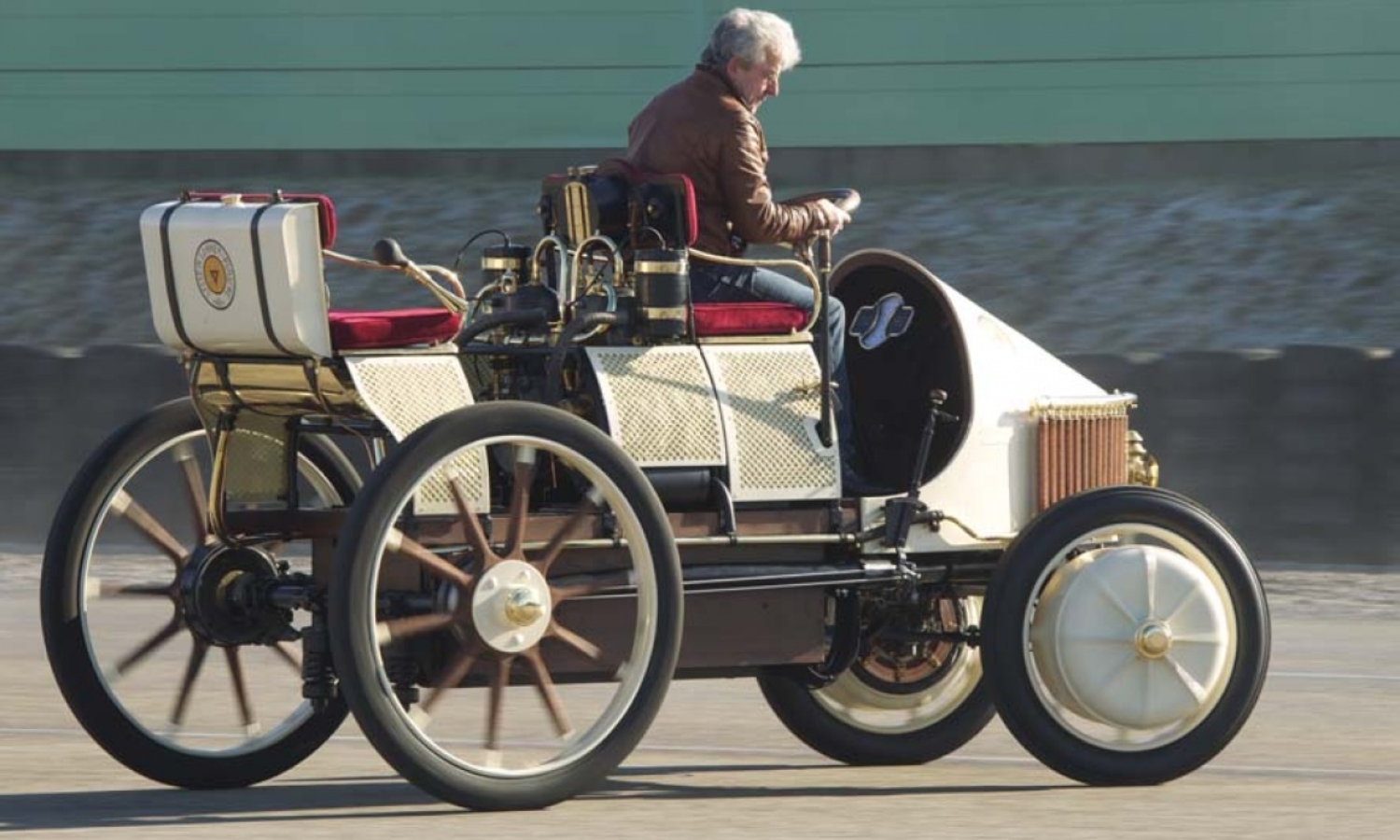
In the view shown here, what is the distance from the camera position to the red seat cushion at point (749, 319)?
7.70 metres

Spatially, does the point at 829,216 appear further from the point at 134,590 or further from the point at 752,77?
the point at 134,590

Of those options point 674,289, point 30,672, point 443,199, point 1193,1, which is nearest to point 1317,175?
point 1193,1

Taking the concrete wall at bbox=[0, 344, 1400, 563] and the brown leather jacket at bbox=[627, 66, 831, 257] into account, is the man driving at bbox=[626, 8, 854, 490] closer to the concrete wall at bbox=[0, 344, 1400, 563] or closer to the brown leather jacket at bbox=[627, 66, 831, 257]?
the brown leather jacket at bbox=[627, 66, 831, 257]

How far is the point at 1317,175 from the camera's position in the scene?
22391 millimetres

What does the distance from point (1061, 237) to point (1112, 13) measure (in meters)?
1.82

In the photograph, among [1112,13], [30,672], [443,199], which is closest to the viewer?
[30,672]

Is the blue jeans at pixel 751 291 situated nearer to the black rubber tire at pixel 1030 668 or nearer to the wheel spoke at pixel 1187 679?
the black rubber tire at pixel 1030 668

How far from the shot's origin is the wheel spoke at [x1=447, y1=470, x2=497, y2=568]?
7.10 m

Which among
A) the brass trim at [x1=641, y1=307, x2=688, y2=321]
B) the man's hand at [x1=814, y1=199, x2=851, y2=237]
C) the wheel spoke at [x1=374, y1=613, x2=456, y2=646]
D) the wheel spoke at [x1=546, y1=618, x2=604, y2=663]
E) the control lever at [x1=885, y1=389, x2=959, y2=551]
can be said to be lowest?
the wheel spoke at [x1=546, y1=618, x2=604, y2=663]

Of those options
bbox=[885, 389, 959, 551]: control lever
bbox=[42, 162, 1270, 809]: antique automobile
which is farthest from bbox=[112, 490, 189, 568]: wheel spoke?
bbox=[885, 389, 959, 551]: control lever

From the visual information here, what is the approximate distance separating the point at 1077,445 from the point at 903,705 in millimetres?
955

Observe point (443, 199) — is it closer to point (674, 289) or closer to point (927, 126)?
point (927, 126)

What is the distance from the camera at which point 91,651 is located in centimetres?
769

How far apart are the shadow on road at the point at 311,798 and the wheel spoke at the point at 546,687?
0.30 m
